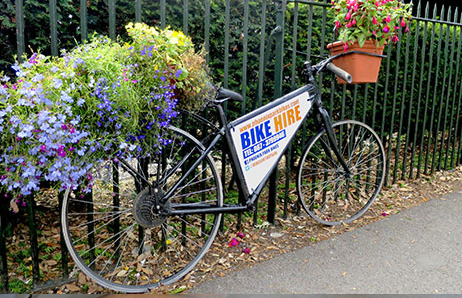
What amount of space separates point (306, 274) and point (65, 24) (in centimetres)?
245

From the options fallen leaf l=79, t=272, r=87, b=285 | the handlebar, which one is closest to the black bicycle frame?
the handlebar

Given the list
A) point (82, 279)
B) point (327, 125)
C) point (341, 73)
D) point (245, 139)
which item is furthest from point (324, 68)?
point (82, 279)

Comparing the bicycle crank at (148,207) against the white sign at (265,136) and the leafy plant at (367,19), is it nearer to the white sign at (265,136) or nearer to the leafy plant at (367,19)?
the white sign at (265,136)

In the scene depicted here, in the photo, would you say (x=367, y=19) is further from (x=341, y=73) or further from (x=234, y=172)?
(x=234, y=172)

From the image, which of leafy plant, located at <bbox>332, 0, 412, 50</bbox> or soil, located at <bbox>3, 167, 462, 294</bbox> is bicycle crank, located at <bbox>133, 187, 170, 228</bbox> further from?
leafy plant, located at <bbox>332, 0, 412, 50</bbox>

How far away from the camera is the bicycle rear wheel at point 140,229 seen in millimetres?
2535

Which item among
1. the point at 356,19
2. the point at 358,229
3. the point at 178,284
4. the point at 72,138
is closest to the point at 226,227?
the point at 178,284

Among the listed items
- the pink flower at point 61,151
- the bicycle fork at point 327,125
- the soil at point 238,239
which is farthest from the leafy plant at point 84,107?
the bicycle fork at point 327,125

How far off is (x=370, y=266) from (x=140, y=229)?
5.58 ft

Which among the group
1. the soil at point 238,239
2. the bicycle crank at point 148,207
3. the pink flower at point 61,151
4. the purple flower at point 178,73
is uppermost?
the purple flower at point 178,73

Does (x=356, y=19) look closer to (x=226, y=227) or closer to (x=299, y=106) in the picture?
(x=299, y=106)

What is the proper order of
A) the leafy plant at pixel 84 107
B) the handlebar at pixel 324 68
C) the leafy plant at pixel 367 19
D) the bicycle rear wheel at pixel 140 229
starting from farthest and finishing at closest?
1. the handlebar at pixel 324 68
2. the leafy plant at pixel 367 19
3. the bicycle rear wheel at pixel 140 229
4. the leafy plant at pixel 84 107

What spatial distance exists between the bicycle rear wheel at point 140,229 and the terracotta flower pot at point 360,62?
57.1 inches

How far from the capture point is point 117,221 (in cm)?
276
